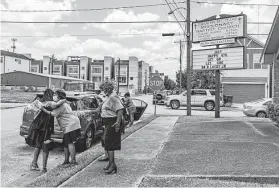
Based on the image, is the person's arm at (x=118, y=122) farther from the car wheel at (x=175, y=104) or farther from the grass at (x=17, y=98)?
the grass at (x=17, y=98)

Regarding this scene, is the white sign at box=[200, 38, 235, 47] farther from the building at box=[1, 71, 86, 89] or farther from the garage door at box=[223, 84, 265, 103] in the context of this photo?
the building at box=[1, 71, 86, 89]

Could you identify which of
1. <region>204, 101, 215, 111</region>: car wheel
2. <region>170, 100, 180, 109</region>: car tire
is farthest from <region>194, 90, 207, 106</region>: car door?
<region>170, 100, 180, 109</region>: car tire

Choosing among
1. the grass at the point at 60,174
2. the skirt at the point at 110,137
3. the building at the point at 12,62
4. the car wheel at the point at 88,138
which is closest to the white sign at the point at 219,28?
the car wheel at the point at 88,138

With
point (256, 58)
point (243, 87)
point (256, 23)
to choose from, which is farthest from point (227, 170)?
point (256, 58)

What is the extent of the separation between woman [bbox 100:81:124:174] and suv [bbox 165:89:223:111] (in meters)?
20.7

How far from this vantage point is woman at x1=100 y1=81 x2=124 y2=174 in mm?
5457

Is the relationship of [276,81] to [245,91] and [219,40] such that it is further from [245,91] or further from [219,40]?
[245,91]

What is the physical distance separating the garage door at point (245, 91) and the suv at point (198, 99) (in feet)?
33.3

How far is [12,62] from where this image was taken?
251ft

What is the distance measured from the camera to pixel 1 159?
288 inches

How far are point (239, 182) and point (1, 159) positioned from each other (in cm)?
551

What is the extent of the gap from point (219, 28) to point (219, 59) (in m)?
1.50

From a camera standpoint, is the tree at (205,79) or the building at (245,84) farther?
the tree at (205,79)

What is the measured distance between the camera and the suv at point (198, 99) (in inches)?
1003
